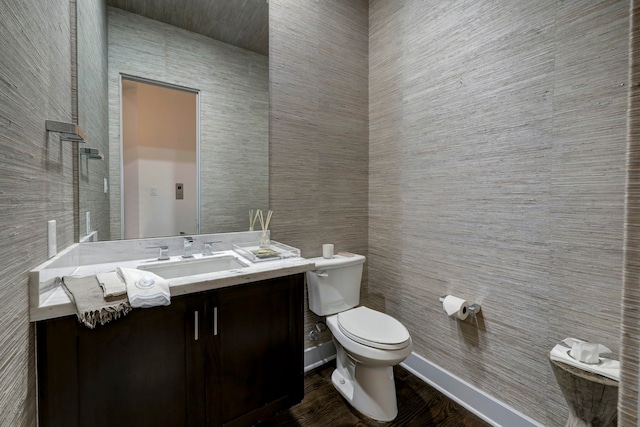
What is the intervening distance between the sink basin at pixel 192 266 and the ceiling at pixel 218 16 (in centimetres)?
137

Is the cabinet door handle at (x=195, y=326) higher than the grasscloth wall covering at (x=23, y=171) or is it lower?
lower

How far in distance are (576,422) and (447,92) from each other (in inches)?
68.9

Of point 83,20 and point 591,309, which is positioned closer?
point 591,309

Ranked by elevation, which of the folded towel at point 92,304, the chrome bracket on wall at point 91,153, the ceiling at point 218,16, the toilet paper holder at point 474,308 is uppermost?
the ceiling at point 218,16

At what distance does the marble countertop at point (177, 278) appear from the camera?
0.90 m

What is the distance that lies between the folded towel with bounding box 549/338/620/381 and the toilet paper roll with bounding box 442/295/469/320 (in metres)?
0.46

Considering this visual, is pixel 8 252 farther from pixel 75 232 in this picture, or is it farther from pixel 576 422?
pixel 576 422

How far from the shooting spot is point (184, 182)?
1669mm

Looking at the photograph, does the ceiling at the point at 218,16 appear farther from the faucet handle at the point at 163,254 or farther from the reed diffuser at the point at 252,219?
the faucet handle at the point at 163,254

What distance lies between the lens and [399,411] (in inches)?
65.3

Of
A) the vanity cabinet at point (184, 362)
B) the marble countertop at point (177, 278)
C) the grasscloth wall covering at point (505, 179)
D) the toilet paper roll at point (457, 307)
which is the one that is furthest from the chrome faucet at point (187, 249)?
the toilet paper roll at point (457, 307)

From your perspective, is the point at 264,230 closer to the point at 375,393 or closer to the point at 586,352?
the point at 375,393

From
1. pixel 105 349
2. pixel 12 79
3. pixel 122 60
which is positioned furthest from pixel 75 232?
pixel 122 60

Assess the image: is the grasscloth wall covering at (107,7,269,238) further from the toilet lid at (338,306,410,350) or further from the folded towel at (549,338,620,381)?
the folded towel at (549,338,620,381)
